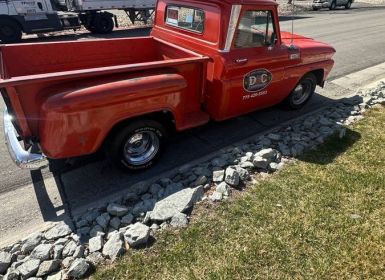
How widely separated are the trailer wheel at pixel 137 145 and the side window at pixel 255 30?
174 cm

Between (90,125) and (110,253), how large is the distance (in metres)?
1.44

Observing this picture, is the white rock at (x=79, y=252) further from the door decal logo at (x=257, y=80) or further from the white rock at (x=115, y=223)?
the door decal logo at (x=257, y=80)

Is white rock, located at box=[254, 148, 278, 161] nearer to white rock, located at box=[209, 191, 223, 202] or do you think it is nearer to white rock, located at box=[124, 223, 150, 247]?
white rock, located at box=[209, 191, 223, 202]

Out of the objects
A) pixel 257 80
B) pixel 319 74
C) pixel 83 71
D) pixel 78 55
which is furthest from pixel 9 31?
pixel 319 74

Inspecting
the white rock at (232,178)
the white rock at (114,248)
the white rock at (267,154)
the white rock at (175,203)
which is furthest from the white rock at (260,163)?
the white rock at (114,248)

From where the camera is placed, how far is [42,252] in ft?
10.8

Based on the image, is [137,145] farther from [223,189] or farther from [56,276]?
[56,276]

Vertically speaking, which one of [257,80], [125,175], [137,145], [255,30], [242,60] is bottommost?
[125,175]

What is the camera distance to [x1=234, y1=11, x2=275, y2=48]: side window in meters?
4.76

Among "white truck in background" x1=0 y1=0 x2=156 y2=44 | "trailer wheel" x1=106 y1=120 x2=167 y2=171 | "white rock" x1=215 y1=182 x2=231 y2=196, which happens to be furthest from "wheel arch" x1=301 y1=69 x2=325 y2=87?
"white truck in background" x1=0 y1=0 x2=156 y2=44

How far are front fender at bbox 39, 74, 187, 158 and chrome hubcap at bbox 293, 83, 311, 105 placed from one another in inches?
128

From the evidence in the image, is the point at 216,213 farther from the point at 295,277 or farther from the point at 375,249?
the point at 375,249

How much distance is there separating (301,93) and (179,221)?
13.9 ft

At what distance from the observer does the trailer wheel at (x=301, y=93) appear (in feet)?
20.9
